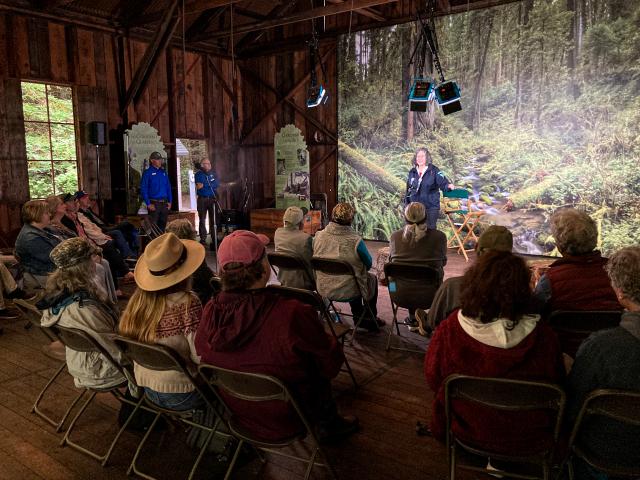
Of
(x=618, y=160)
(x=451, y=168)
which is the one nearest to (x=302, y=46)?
(x=451, y=168)

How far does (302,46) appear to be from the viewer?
428 inches

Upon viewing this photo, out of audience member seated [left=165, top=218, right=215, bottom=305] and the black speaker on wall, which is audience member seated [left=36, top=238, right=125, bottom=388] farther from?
the black speaker on wall

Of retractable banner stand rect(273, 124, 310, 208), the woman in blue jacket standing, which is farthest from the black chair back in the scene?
retractable banner stand rect(273, 124, 310, 208)

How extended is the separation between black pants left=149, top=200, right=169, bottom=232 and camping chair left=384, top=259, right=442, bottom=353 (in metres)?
6.21

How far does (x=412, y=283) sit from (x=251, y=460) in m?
1.86

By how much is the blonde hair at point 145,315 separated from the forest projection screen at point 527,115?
7.16 meters

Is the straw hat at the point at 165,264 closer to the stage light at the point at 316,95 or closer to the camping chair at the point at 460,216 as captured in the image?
the stage light at the point at 316,95

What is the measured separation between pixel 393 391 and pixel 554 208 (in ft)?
19.4

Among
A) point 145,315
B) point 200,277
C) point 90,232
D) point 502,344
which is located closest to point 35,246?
point 90,232

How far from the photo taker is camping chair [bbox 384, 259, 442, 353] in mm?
3650

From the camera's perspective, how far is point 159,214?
9211 mm

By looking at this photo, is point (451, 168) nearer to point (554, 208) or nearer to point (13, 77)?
point (554, 208)

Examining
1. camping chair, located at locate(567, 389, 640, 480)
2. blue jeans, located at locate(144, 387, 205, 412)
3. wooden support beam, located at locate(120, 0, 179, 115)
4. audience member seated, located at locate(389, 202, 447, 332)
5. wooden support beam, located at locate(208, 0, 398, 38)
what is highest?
wooden support beam, located at locate(208, 0, 398, 38)

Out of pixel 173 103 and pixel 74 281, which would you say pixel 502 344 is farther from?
pixel 173 103
